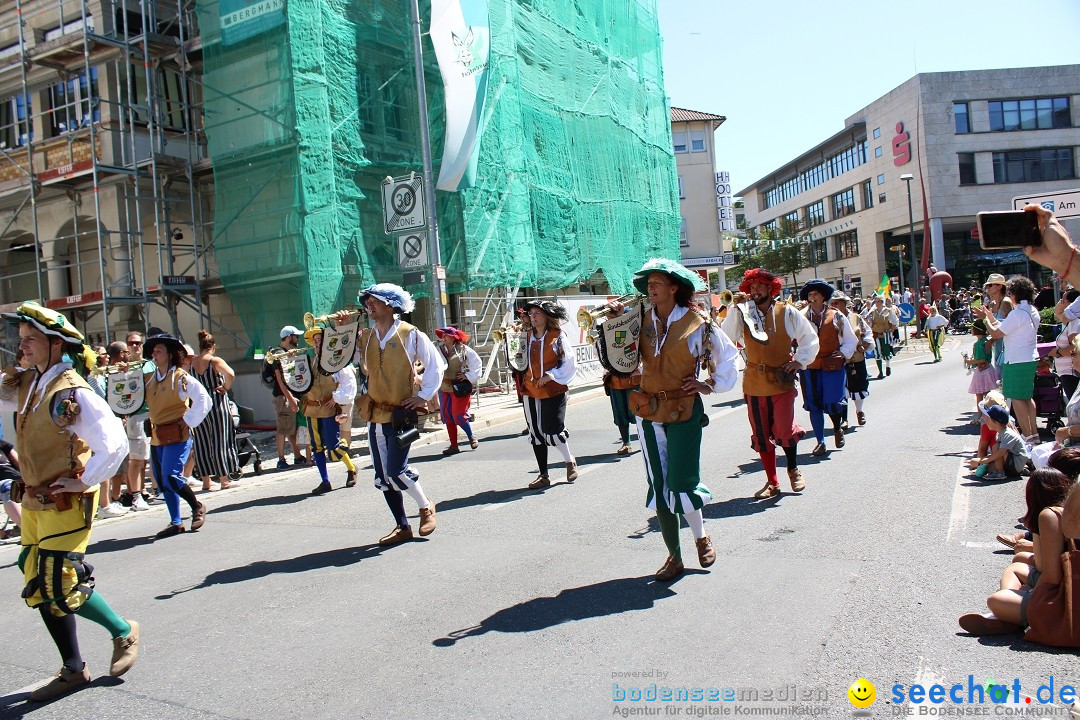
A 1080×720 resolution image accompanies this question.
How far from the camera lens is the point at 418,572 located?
5906mm

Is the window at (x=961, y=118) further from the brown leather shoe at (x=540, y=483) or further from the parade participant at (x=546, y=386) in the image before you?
the brown leather shoe at (x=540, y=483)

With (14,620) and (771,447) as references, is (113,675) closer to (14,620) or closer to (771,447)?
(14,620)

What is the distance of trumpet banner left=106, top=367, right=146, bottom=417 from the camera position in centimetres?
909

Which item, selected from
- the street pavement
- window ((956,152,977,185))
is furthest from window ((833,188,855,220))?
the street pavement

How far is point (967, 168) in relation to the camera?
171ft

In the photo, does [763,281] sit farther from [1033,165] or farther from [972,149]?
[1033,165]

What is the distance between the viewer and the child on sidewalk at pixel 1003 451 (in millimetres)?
7543

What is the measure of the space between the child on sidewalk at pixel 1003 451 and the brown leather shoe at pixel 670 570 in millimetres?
3919

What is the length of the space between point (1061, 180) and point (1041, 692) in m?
59.0

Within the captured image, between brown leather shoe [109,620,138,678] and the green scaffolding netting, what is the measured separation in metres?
12.1

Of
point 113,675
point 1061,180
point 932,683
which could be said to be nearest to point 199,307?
point 113,675

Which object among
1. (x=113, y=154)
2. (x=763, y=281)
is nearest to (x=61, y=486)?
(x=763, y=281)

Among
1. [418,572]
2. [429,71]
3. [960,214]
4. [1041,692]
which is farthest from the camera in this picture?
[960,214]

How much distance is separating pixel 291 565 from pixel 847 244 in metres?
64.7
